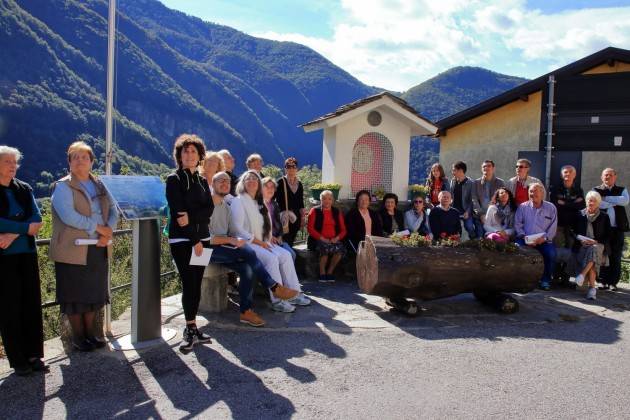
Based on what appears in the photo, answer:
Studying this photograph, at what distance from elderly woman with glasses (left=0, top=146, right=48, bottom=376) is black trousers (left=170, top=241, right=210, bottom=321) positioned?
113 cm

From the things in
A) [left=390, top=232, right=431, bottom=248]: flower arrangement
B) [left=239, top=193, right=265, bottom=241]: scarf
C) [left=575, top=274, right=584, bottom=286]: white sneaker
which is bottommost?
[left=575, top=274, right=584, bottom=286]: white sneaker

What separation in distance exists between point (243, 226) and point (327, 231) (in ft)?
6.97

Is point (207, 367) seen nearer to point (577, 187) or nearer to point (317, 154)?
point (577, 187)

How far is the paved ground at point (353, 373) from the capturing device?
11.7 ft

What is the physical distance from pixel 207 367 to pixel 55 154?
2157 inches

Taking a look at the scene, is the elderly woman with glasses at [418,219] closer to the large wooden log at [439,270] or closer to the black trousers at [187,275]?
the large wooden log at [439,270]

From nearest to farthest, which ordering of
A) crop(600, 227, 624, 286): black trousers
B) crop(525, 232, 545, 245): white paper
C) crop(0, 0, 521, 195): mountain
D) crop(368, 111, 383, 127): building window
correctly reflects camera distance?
1. crop(525, 232, 545, 245): white paper
2. crop(600, 227, 624, 286): black trousers
3. crop(368, 111, 383, 127): building window
4. crop(0, 0, 521, 195): mountain

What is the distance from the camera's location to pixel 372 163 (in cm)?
950

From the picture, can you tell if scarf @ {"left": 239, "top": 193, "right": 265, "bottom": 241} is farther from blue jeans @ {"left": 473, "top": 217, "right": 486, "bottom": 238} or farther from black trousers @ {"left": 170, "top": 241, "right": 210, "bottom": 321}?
blue jeans @ {"left": 473, "top": 217, "right": 486, "bottom": 238}

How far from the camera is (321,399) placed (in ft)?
12.2

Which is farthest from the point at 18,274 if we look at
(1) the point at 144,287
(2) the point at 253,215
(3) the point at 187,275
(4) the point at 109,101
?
(2) the point at 253,215

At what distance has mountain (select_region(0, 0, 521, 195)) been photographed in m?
58.3

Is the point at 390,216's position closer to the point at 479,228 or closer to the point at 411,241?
the point at 479,228

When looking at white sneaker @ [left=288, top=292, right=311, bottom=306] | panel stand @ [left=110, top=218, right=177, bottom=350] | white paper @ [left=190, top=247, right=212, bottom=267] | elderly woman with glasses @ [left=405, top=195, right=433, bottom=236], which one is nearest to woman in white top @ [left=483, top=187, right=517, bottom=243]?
elderly woman with glasses @ [left=405, top=195, right=433, bottom=236]
